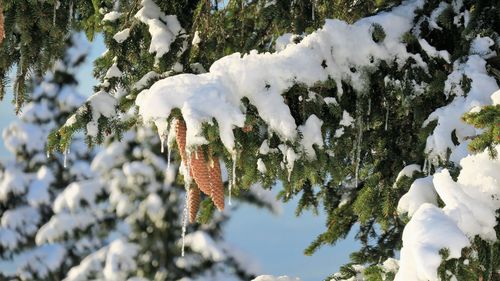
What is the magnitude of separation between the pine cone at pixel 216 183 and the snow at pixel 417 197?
838mm

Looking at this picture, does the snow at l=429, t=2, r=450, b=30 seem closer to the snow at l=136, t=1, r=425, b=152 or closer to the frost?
the snow at l=136, t=1, r=425, b=152

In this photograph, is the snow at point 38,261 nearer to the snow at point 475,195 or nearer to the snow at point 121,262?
the snow at point 121,262

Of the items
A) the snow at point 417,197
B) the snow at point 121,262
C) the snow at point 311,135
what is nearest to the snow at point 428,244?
the snow at point 417,197

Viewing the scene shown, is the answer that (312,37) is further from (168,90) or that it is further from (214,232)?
(214,232)

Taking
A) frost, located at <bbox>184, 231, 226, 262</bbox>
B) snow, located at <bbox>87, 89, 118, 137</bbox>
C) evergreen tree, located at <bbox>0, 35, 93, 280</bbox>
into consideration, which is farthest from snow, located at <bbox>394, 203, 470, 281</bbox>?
evergreen tree, located at <bbox>0, 35, 93, 280</bbox>

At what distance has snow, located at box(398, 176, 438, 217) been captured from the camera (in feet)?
10.5

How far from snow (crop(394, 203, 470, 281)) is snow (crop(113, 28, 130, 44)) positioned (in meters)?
2.97

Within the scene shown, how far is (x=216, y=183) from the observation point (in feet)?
10.1

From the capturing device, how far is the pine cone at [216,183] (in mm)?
3055

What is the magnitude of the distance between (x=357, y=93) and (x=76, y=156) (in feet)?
42.9

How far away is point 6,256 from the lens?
52.5ft

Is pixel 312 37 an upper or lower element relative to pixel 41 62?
lower

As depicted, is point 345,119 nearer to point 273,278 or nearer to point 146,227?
point 273,278

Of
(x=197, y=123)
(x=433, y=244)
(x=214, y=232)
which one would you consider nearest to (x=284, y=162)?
(x=197, y=123)
